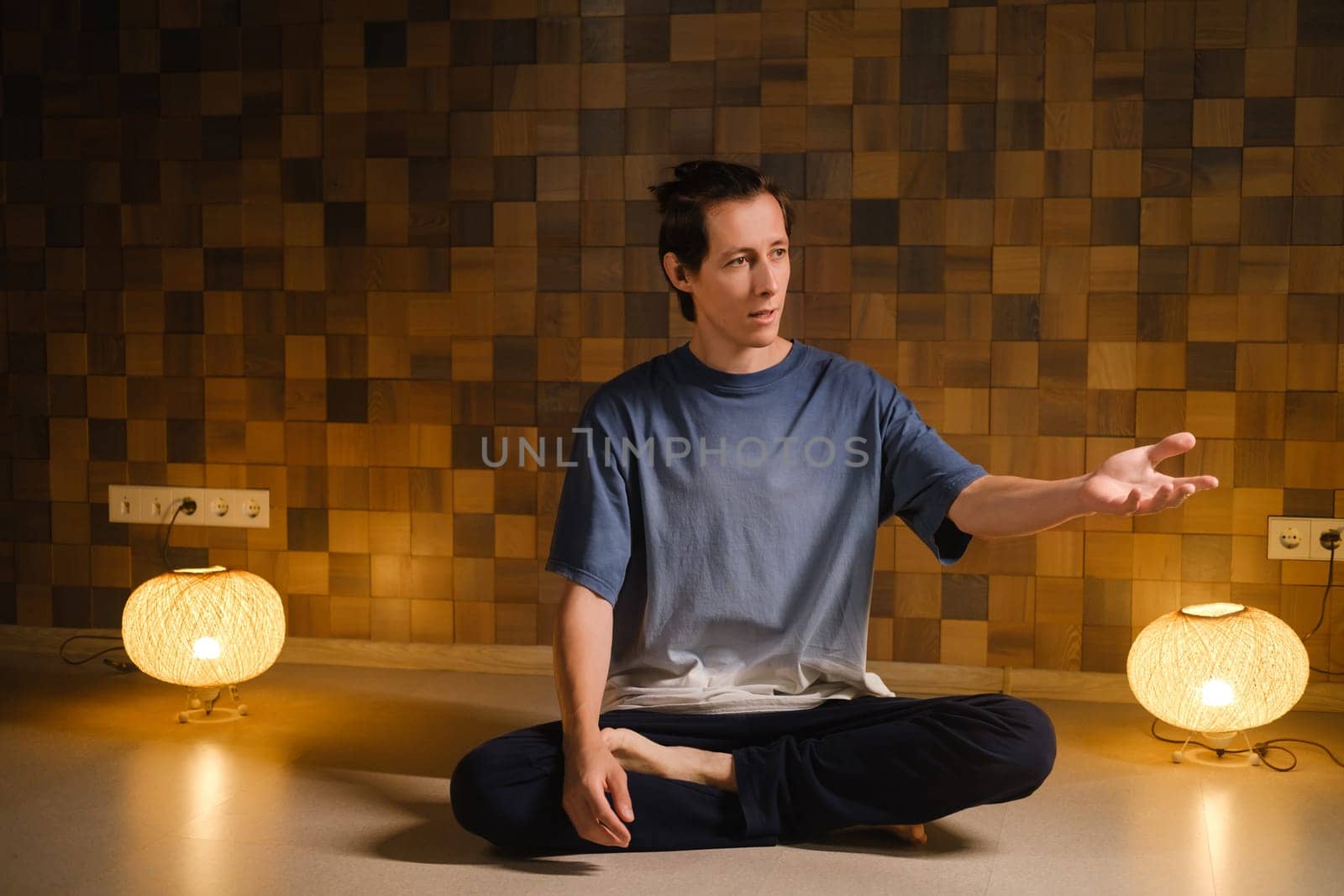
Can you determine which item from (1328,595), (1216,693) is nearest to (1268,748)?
(1216,693)

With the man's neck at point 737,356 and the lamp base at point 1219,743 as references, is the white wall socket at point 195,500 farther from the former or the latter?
the lamp base at point 1219,743

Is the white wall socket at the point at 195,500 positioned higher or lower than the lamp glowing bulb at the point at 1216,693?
higher

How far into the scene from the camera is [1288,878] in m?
2.01

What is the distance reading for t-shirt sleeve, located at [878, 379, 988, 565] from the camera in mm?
2172

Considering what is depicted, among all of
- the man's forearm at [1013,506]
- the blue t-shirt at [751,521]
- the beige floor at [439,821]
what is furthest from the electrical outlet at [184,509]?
the man's forearm at [1013,506]

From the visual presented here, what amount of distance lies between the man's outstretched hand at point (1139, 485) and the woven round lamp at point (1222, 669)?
0.83m

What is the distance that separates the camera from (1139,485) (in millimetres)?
1841

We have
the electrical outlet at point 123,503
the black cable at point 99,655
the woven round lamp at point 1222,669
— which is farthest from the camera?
the electrical outlet at point 123,503

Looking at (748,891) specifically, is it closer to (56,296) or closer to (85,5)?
(56,296)

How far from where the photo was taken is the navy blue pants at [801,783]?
2057 millimetres

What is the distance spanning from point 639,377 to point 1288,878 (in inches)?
53.2

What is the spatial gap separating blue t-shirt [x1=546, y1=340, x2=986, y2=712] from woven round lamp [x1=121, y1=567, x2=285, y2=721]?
0.96 meters

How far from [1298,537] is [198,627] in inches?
97.9
